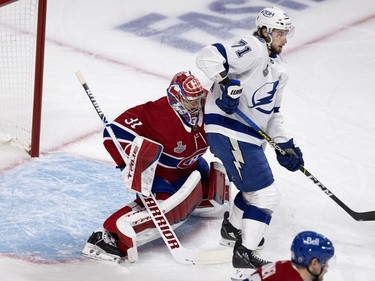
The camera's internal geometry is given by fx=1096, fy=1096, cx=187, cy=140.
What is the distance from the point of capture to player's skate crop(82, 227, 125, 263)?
420cm

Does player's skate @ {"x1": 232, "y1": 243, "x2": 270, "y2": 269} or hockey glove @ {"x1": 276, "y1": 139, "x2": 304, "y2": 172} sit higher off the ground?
hockey glove @ {"x1": 276, "y1": 139, "x2": 304, "y2": 172}

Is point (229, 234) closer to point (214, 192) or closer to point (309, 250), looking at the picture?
point (214, 192)

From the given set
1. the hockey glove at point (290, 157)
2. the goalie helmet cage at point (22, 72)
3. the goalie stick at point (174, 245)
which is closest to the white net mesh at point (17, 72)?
the goalie helmet cage at point (22, 72)

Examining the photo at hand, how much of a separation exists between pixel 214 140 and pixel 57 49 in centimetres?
227

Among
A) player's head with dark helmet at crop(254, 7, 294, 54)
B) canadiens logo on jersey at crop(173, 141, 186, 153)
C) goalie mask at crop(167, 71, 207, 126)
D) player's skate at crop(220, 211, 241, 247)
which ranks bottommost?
player's skate at crop(220, 211, 241, 247)

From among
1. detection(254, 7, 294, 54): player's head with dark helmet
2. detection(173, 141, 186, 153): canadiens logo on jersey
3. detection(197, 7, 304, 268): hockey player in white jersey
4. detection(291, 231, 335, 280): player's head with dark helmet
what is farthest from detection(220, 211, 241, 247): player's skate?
detection(291, 231, 335, 280): player's head with dark helmet

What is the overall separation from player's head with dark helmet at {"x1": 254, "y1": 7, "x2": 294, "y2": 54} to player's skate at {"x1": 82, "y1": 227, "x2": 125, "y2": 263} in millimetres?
960

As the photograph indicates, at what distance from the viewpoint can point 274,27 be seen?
13.3 ft

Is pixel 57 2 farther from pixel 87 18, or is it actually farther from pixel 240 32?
pixel 240 32

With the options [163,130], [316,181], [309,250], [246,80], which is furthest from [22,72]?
[309,250]

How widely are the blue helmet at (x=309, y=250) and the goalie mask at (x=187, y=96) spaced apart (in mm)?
1170

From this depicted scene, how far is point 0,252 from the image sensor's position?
4207 millimetres

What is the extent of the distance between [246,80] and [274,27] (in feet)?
0.74

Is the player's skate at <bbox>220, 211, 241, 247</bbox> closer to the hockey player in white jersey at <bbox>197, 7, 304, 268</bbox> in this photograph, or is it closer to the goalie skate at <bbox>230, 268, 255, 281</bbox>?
the hockey player in white jersey at <bbox>197, 7, 304, 268</bbox>
